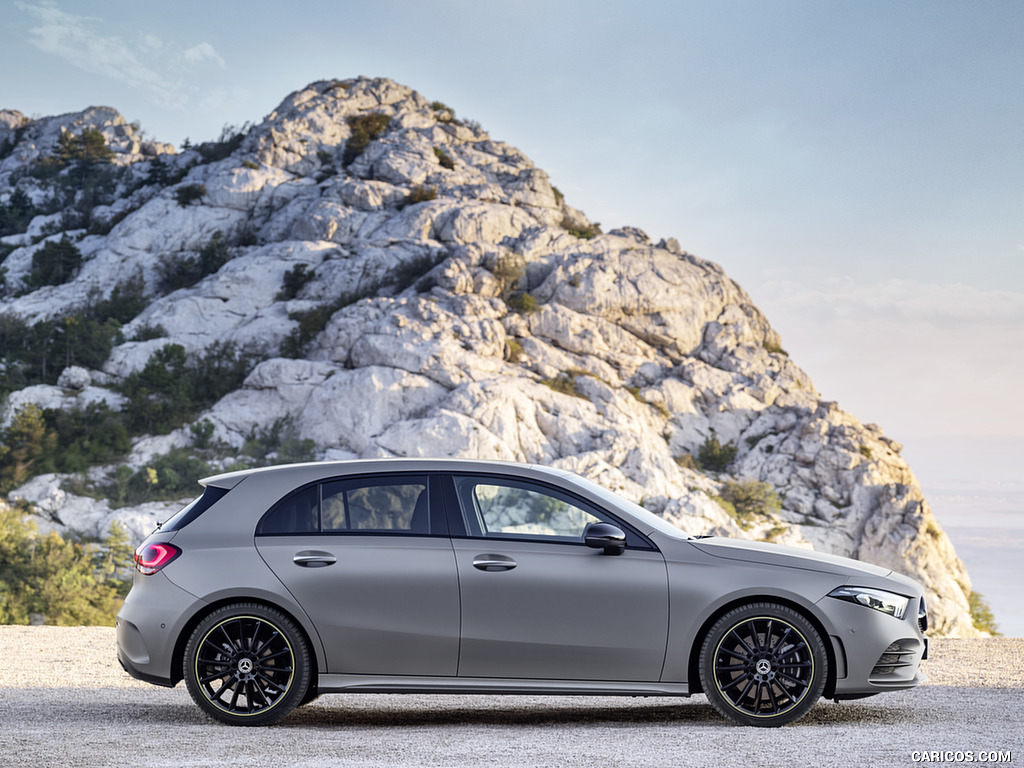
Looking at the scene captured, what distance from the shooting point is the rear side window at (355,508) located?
5.55 meters

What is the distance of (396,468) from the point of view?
5.68 m

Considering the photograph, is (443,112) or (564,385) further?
(443,112)

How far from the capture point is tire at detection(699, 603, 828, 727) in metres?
5.27

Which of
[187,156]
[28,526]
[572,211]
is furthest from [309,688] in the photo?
[187,156]

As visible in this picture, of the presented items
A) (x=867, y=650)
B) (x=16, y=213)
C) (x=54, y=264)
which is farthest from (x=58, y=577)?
(x=16, y=213)

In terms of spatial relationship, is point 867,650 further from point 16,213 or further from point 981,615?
point 16,213

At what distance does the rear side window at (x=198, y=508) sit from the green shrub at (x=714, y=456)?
101 feet

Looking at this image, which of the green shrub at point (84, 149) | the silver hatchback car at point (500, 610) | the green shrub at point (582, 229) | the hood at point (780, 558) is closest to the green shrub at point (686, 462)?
the green shrub at point (582, 229)

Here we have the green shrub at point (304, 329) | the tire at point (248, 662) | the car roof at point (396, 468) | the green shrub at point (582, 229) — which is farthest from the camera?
the green shrub at point (582, 229)

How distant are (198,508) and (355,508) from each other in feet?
3.59

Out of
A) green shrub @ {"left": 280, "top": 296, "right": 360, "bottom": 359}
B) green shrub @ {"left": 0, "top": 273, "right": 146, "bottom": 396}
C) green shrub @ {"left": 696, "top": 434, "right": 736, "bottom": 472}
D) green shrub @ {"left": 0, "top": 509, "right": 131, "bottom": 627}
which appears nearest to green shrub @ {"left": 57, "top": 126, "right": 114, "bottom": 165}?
green shrub @ {"left": 0, "top": 273, "right": 146, "bottom": 396}

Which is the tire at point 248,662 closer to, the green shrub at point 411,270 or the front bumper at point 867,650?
the front bumper at point 867,650

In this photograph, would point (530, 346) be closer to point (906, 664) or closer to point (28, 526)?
point (28, 526)

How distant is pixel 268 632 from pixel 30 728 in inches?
64.3
